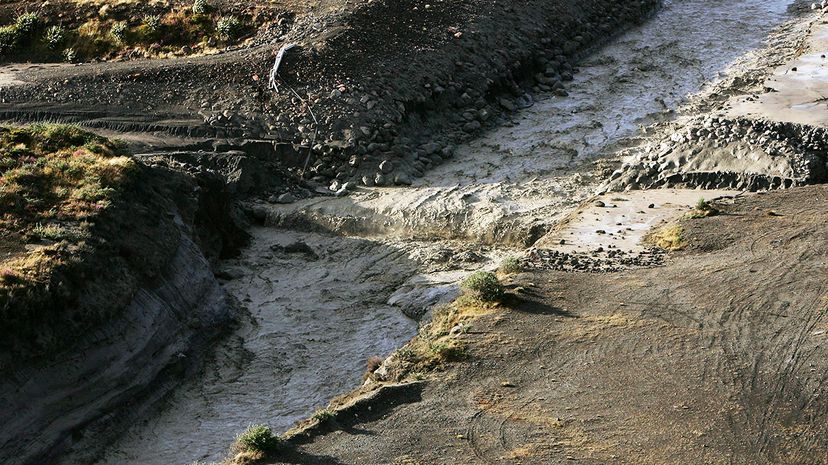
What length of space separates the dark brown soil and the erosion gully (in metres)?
4.11

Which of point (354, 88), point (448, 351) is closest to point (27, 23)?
point (354, 88)

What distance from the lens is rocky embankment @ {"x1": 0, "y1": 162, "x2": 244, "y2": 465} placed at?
18.2m

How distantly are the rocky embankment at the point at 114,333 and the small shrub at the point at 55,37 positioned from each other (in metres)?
14.7

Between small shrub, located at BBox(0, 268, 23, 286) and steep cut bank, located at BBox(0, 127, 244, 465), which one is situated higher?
small shrub, located at BBox(0, 268, 23, 286)

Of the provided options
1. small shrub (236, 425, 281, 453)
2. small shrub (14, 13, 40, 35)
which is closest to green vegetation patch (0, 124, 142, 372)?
small shrub (236, 425, 281, 453)

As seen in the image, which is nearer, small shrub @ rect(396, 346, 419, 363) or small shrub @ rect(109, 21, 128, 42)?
small shrub @ rect(396, 346, 419, 363)

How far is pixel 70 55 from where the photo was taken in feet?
120

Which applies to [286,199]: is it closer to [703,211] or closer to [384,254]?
[384,254]

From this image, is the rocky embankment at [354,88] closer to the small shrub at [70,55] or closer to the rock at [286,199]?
the rock at [286,199]

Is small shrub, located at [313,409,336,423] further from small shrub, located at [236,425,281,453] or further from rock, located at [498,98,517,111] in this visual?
rock, located at [498,98,517,111]

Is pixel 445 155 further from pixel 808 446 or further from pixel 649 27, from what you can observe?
pixel 808 446

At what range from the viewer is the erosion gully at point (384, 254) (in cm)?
2042

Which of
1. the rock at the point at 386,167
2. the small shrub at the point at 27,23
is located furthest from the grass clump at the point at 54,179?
the small shrub at the point at 27,23

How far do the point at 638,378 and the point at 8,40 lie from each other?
28978 mm
